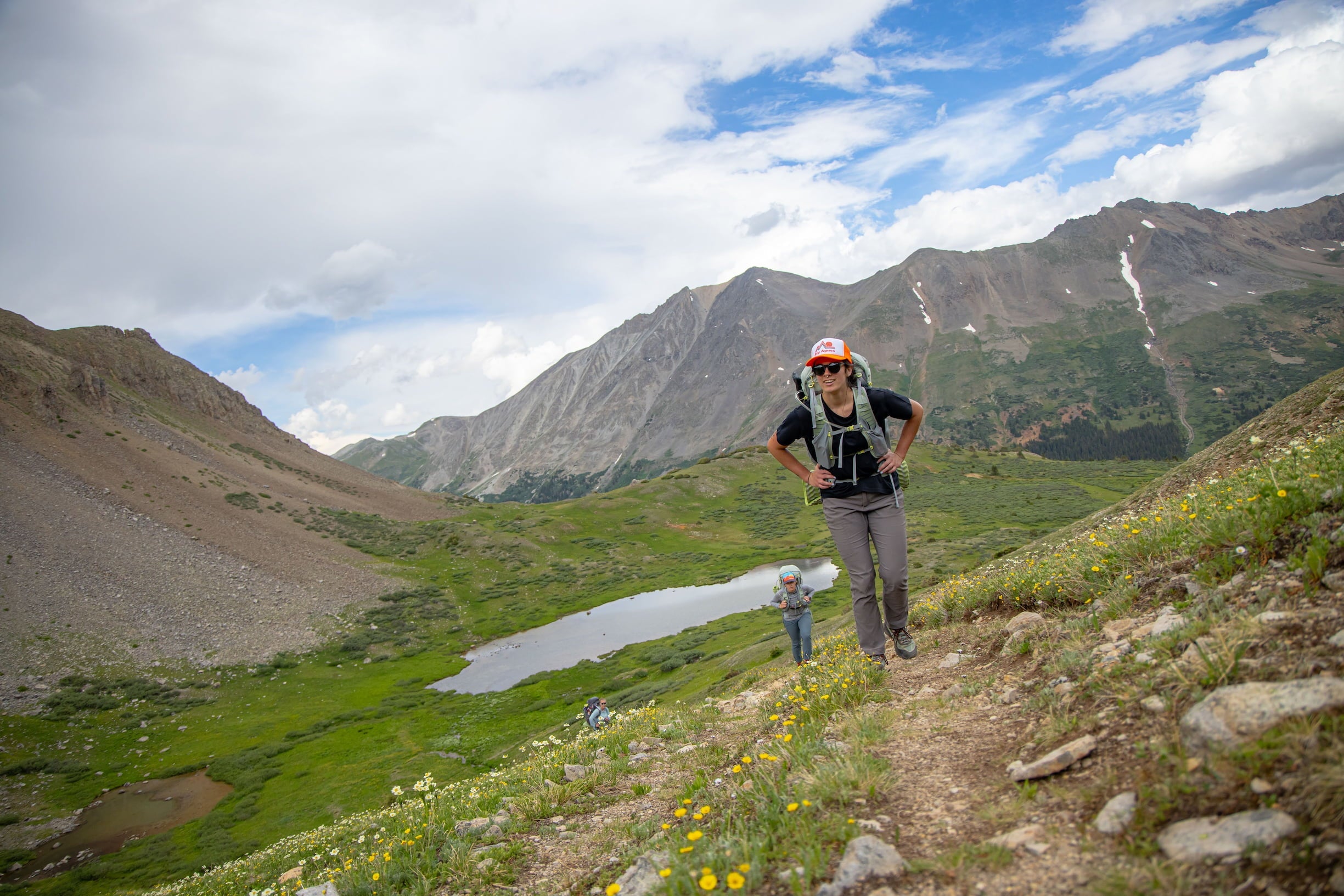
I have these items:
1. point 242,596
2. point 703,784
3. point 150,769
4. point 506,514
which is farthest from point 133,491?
point 703,784

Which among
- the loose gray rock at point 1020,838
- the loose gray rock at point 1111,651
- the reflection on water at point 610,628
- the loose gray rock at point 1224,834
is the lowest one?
the reflection on water at point 610,628

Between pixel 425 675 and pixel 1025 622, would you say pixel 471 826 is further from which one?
pixel 425 675

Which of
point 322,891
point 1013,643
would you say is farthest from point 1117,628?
point 322,891

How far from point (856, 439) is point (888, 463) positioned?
0.55 meters

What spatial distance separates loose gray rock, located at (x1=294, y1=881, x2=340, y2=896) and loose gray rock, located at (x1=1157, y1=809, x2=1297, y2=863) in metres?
7.48

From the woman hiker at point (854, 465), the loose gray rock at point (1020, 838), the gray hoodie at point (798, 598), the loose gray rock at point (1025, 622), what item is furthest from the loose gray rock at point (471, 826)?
the gray hoodie at point (798, 598)

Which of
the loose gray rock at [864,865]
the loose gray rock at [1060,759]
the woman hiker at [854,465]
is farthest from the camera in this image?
the woman hiker at [854,465]

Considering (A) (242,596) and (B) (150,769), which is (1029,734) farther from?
(A) (242,596)

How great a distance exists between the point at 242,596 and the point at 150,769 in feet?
101

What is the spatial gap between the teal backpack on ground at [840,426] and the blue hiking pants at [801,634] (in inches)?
331

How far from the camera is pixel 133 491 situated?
75.8m

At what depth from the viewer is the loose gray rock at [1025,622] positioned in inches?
317

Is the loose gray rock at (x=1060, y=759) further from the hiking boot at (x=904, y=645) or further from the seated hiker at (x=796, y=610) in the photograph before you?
the seated hiker at (x=796, y=610)

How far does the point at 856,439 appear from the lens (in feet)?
27.1
